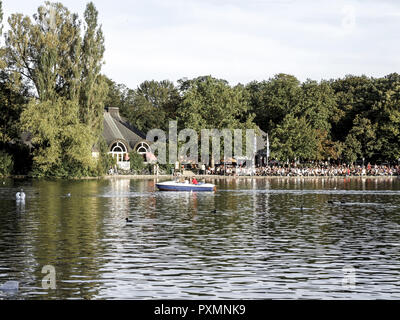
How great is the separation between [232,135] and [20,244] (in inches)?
2961

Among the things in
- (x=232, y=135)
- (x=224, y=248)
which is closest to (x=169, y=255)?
(x=224, y=248)

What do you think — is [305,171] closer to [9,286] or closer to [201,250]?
[201,250]

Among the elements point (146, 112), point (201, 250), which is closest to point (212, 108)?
point (146, 112)

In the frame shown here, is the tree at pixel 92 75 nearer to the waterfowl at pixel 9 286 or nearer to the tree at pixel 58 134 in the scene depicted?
the tree at pixel 58 134

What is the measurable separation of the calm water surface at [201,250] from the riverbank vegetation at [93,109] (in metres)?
32.2

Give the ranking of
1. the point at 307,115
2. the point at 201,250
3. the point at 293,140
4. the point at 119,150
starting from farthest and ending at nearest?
1. the point at 307,115
2. the point at 293,140
3. the point at 119,150
4. the point at 201,250

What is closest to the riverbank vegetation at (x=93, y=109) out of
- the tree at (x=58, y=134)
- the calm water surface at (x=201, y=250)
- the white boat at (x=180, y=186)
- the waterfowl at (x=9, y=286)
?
the tree at (x=58, y=134)

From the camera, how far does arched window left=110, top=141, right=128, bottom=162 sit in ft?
340

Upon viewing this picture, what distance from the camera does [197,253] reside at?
2511cm

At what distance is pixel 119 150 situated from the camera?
344ft

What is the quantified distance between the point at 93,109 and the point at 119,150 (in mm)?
22064

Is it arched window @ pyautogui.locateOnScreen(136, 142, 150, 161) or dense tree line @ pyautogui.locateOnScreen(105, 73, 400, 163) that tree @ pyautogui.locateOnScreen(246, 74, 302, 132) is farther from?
arched window @ pyautogui.locateOnScreen(136, 142, 150, 161)

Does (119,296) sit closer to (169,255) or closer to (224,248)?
(169,255)

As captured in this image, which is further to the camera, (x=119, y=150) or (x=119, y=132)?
(x=119, y=132)
